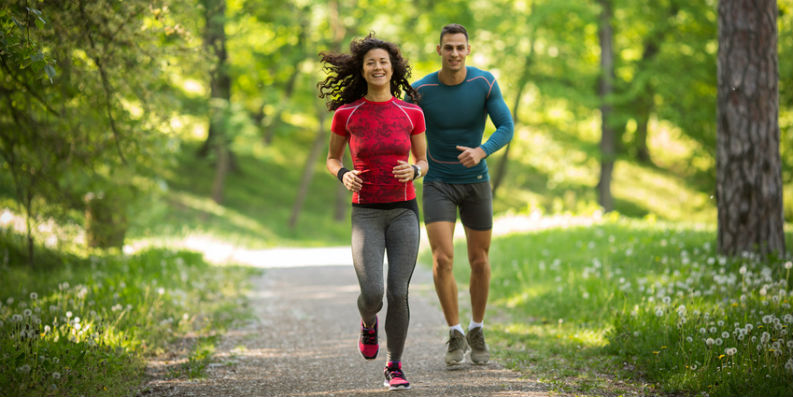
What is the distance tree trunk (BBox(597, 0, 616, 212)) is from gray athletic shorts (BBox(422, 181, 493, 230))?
62.6 feet

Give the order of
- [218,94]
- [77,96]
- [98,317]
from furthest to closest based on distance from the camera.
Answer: [218,94] → [77,96] → [98,317]

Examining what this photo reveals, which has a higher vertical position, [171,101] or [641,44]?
[641,44]

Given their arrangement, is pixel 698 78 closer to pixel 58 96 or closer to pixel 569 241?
pixel 569 241

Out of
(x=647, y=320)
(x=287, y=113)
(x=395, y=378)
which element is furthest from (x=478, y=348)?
(x=287, y=113)

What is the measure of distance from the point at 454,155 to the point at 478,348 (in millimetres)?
1499

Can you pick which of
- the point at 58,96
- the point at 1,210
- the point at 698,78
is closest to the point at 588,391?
the point at 58,96

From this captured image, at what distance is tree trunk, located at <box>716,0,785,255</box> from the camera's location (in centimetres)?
768

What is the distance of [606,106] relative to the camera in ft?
80.3

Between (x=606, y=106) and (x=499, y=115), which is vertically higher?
(x=606, y=106)

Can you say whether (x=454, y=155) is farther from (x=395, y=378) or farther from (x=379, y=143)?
(x=395, y=378)

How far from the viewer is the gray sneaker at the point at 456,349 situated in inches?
205

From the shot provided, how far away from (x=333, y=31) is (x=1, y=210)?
526 inches

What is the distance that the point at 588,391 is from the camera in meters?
4.48

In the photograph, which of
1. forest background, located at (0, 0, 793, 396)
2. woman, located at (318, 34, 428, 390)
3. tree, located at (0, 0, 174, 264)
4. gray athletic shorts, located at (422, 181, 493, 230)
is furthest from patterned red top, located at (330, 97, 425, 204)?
forest background, located at (0, 0, 793, 396)
